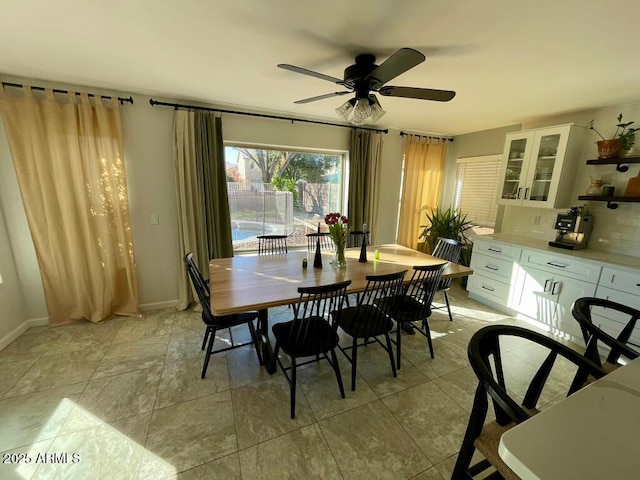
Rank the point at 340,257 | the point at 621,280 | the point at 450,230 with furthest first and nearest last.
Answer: the point at 450,230
the point at 340,257
the point at 621,280

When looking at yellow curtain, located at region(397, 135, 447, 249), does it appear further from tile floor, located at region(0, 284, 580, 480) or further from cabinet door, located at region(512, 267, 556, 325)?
tile floor, located at region(0, 284, 580, 480)

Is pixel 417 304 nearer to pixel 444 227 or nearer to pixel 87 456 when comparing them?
pixel 444 227

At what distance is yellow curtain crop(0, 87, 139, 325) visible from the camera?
2355 millimetres

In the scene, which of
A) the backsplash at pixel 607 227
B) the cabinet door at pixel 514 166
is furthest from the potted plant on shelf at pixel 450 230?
the backsplash at pixel 607 227


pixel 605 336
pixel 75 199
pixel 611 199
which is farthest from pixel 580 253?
pixel 75 199

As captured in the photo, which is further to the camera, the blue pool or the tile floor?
the blue pool

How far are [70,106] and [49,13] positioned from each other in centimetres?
129

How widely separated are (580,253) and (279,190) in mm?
3524

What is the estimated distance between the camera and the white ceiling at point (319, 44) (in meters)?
1.34

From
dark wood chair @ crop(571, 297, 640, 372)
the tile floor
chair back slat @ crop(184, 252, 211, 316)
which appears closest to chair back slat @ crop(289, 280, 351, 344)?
the tile floor

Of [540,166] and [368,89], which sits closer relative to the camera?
[368,89]

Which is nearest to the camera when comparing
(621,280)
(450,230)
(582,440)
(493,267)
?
(582,440)

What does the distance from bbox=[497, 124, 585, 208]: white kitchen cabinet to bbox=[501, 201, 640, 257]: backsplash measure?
28cm

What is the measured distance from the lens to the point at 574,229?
2764mm
